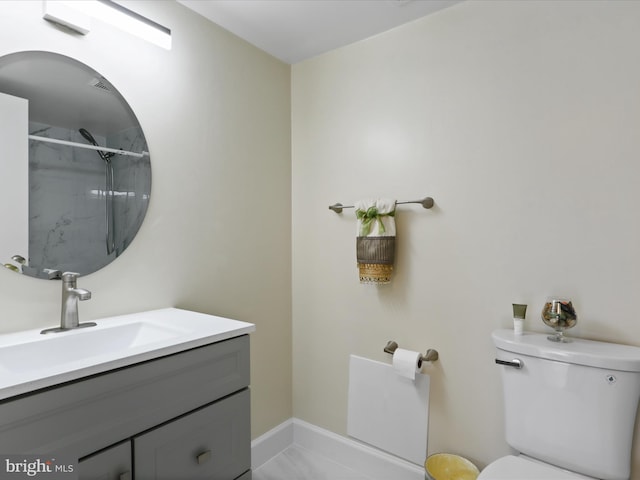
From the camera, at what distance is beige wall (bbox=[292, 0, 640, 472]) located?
1.35 m

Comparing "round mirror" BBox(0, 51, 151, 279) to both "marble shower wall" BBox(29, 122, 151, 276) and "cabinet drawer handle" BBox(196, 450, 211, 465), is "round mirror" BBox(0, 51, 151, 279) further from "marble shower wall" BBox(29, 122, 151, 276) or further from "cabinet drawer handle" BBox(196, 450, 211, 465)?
"cabinet drawer handle" BBox(196, 450, 211, 465)

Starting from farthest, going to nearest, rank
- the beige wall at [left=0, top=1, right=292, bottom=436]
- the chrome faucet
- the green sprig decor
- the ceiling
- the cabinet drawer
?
1. the green sprig decor
2. the ceiling
3. the beige wall at [left=0, top=1, right=292, bottom=436]
4. the chrome faucet
5. the cabinet drawer

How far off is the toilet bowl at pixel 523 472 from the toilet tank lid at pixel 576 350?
0.34 metres

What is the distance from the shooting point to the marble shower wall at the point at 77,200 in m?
1.22

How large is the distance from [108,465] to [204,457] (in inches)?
11.2

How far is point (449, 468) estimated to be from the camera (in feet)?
5.36

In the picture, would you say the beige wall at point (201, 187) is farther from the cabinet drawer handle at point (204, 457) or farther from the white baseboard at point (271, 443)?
the cabinet drawer handle at point (204, 457)

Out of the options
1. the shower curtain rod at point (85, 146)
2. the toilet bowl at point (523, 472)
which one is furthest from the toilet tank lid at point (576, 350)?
the shower curtain rod at point (85, 146)

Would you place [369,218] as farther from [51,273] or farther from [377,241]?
[51,273]

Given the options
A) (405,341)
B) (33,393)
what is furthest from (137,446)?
(405,341)

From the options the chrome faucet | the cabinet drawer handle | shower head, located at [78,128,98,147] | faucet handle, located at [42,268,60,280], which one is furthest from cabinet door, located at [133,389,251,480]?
shower head, located at [78,128,98,147]

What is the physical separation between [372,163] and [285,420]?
1.55 metres

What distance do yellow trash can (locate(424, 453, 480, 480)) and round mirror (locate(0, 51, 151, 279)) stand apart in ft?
5.18

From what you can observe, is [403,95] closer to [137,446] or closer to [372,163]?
[372,163]
